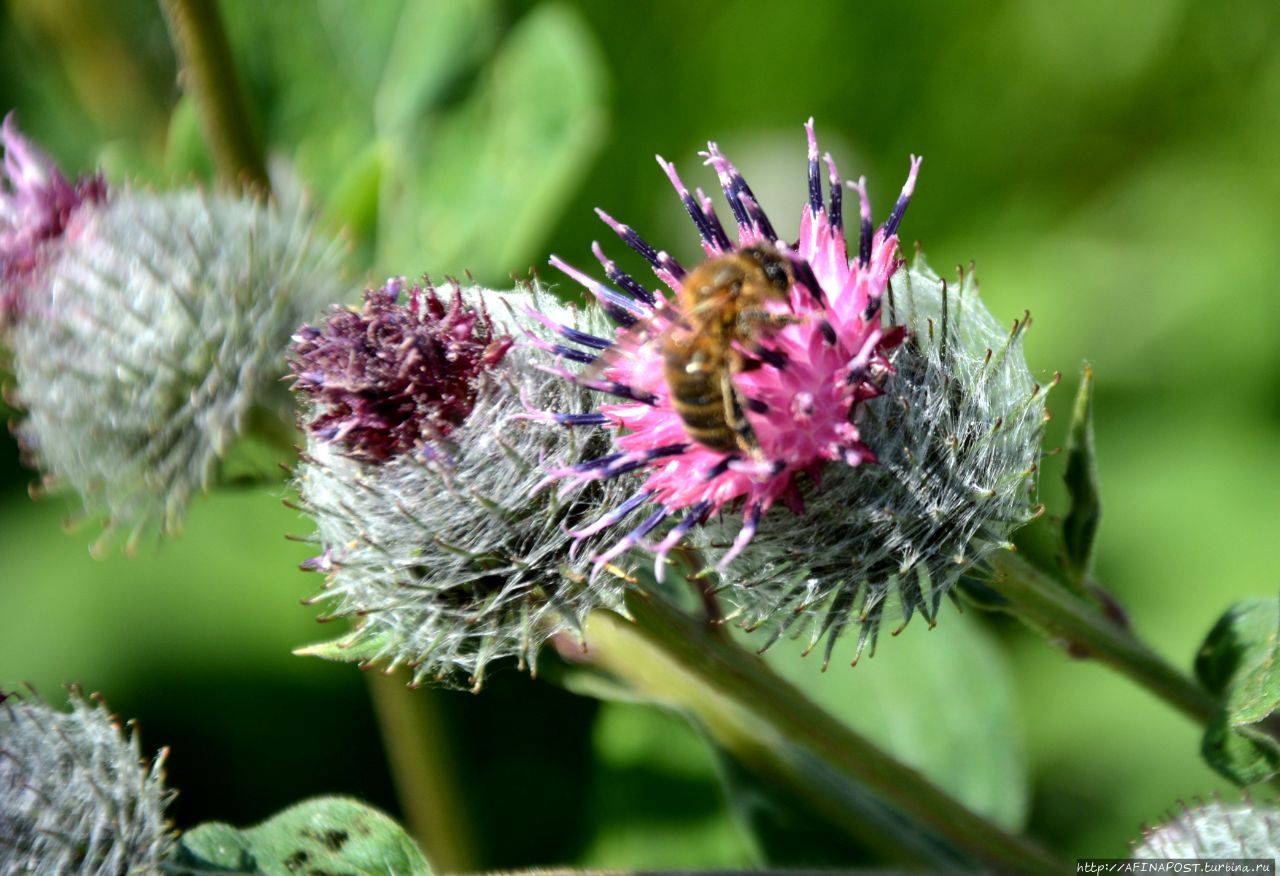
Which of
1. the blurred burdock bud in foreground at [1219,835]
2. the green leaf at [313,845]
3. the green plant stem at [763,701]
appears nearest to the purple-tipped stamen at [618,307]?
the green plant stem at [763,701]

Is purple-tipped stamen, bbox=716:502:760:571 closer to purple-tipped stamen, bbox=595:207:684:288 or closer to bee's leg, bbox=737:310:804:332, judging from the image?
bee's leg, bbox=737:310:804:332

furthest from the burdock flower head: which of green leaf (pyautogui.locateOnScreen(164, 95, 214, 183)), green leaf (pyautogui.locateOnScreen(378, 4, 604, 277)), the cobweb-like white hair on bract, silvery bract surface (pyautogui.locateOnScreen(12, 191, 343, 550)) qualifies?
green leaf (pyautogui.locateOnScreen(164, 95, 214, 183))

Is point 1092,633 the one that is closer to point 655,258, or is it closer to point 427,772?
point 655,258

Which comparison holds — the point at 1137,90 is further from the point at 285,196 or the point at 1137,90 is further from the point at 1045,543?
the point at 285,196

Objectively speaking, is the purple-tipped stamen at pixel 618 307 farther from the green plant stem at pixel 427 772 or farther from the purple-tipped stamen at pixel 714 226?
the green plant stem at pixel 427 772

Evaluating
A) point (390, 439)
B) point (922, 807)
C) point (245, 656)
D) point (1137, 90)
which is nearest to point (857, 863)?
point (922, 807)
